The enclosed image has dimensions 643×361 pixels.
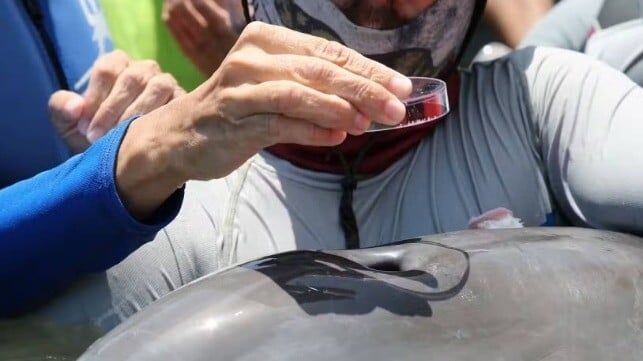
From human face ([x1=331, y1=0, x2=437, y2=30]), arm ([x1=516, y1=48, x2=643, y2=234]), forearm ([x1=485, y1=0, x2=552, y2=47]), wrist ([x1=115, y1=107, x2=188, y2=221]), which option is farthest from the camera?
forearm ([x1=485, y1=0, x2=552, y2=47])

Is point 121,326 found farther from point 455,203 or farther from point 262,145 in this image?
point 455,203

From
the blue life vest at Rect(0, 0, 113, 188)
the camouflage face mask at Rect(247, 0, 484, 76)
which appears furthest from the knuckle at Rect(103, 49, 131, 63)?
the camouflage face mask at Rect(247, 0, 484, 76)

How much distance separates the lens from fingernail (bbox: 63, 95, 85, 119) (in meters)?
1.55

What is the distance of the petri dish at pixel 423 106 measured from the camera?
40.6 inches

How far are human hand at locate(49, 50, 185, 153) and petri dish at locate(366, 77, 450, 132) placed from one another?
50 centimetres

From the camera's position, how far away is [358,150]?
1386mm

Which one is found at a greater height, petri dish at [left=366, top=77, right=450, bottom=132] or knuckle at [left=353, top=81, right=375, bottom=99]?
knuckle at [left=353, top=81, right=375, bottom=99]

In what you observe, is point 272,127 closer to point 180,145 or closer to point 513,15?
point 180,145

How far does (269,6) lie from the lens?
1375 millimetres

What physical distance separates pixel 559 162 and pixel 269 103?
19.1 inches

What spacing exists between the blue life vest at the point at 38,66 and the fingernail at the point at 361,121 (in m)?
0.81

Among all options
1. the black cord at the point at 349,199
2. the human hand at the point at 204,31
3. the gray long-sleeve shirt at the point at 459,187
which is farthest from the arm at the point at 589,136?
the human hand at the point at 204,31

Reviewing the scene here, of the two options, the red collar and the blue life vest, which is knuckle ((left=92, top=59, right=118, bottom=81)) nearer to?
the blue life vest

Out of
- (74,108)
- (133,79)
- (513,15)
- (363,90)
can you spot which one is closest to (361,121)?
(363,90)
